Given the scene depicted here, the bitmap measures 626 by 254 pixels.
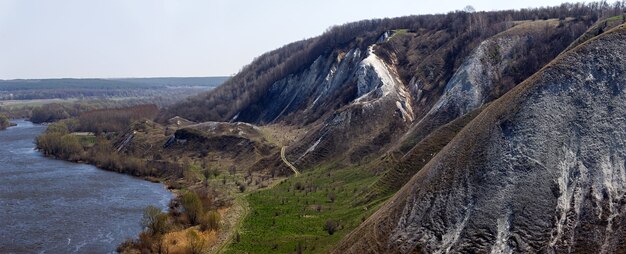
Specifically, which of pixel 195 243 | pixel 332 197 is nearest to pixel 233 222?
pixel 195 243

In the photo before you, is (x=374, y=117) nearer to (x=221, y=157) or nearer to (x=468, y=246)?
(x=221, y=157)

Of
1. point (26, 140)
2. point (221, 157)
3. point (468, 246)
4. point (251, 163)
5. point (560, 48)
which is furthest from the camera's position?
point (26, 140)

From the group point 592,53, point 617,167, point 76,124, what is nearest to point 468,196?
point 617,167

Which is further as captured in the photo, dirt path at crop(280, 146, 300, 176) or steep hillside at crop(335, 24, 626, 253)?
dirt path at crop(280, 146, 300, 176)

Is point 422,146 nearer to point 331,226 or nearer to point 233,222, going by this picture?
point 331,226

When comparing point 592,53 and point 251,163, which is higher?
point 592,53

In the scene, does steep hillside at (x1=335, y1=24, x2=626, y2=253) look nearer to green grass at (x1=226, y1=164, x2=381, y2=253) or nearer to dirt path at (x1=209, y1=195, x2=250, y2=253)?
green grass at (x1=226, y1=164, x2=381, y2=253)

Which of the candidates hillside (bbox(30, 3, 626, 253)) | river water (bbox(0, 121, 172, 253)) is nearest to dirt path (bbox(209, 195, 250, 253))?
hillside (bbox(30, 3, 626, 253))
